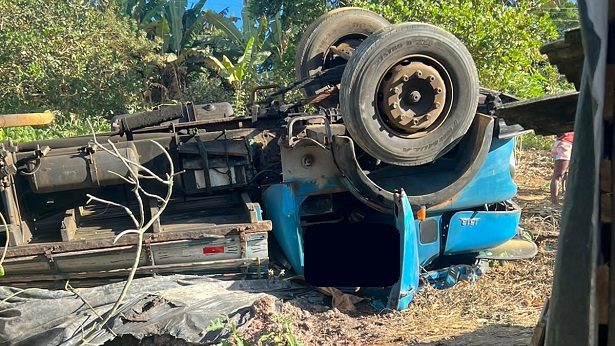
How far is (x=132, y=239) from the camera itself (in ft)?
14.5

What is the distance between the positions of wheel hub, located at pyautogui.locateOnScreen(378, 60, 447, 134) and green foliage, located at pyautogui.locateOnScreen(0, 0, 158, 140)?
7805mm

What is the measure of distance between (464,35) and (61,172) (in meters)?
7.46

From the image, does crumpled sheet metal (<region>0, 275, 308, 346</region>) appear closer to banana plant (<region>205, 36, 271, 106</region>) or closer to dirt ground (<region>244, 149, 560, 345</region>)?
dirt ground (<region>244, 149, 560, 345</region>)

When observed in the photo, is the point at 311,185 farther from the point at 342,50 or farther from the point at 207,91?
the point at 207,91

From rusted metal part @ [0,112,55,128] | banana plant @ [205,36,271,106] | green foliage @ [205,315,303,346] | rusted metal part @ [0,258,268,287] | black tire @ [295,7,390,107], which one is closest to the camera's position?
rusted metal part @ [0,112,55,128]

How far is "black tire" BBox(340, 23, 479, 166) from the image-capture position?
14.5 ft

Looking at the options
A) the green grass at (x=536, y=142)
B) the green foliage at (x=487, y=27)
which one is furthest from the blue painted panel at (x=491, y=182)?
the green grass at (x=536, y=142)

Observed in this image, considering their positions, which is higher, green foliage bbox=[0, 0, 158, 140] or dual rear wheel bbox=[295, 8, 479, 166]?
green foliage bbox=[0, 0, 158, 140]

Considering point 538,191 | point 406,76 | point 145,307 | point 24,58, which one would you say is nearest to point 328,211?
point 406,76

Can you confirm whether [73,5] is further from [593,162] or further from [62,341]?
[593,162]

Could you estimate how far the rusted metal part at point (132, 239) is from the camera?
4.36 metres

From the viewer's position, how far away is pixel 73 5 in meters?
13.4

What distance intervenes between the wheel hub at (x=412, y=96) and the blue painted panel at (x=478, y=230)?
903mm

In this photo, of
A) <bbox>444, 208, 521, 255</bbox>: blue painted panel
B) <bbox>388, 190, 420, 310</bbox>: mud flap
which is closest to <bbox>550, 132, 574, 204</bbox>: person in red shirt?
<bbox>444, 208, 521, 255</bbox>: blue painted panel
